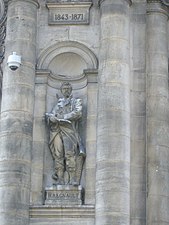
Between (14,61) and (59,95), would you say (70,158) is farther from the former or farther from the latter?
(14,61)

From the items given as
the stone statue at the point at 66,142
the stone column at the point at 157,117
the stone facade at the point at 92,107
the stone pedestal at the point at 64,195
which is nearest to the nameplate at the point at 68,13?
the stone facade at the point at 92,107

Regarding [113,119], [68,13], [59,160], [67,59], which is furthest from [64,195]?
[68,13]

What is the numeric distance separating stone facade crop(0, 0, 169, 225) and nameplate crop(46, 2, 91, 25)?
31 mm

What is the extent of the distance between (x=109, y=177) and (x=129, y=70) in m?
3.44

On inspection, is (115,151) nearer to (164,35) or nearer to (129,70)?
(129,70)

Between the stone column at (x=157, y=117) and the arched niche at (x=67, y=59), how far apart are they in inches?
73.3

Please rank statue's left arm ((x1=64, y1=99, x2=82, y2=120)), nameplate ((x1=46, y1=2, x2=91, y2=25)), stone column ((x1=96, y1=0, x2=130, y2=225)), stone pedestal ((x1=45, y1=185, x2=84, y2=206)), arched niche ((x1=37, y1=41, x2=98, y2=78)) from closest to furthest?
1. stone column ((x1=96, y1=0, x2=130, y2=225))
2. stone pedestal ((x1=45, y1=185, x2=84, y2=206))
3. statue's left arm ((x1=64, y1=99, x2=82, y2=120))
4. arched niche ((x1=37, y1=41, x2=98, y2=78))
5. nameplate ((x1=46, y1=2, x2=91, y2=25))

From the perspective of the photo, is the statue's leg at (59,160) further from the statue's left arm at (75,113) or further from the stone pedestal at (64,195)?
the statue's left arm at (75,113)

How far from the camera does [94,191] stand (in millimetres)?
21000

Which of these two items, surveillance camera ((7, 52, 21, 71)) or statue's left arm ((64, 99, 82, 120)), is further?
statue's left arm ((64, 99, 82, 120))

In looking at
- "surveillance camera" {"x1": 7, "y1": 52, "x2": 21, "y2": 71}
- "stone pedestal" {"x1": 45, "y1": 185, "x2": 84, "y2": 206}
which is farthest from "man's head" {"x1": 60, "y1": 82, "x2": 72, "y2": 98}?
"stone pedestal" {"x1": 45, "y1": 185, "x2": 84, "y2": 206}

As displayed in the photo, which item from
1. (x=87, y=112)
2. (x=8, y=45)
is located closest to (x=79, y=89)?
(x=87, y=112)

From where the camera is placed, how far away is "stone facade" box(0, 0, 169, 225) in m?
20.8

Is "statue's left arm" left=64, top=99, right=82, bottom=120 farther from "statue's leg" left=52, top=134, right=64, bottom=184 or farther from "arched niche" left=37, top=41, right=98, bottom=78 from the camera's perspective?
"arched niche" left=37, top=41, right=98, bottom=78
